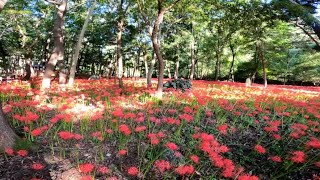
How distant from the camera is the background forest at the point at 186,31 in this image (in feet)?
26.8

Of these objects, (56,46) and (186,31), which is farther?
(186,31)

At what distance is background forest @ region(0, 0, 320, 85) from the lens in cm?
818

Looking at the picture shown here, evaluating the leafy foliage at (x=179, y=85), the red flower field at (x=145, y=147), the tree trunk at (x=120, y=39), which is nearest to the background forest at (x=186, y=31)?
the tree trunk at (x=120, y=39)

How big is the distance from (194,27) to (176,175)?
70.8ft

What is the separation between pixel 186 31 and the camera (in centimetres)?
2675

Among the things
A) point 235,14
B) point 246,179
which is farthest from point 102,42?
point 246,179

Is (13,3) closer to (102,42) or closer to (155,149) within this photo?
(102,42)

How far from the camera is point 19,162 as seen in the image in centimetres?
436

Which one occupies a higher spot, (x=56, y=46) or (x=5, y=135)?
(x=56, y=46)

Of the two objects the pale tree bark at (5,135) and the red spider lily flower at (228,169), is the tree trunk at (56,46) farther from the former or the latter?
the red spider lily flower at (228,169)

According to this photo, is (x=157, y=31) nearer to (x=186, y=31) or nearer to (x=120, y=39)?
(x=120, y=39)

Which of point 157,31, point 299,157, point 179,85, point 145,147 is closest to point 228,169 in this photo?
point 299,157

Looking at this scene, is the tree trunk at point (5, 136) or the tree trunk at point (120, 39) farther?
the tree trunk at point (120, 39)

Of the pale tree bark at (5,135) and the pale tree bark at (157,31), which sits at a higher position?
the pale tree bark at (157,31)
